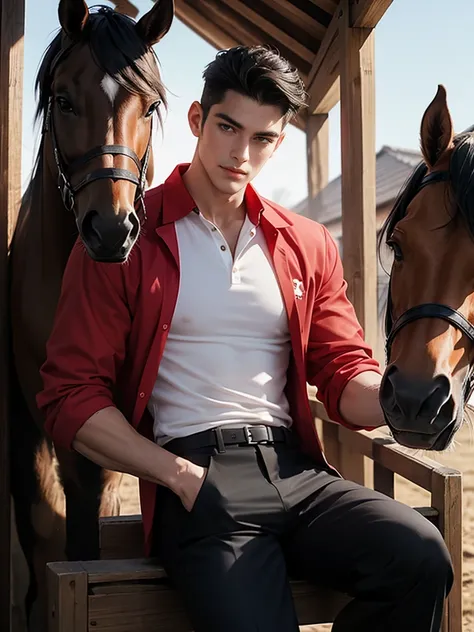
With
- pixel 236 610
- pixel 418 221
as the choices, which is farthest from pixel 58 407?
pixel 418 221

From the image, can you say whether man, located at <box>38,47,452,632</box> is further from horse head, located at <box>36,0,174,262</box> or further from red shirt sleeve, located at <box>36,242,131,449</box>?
horse head, located at <box>36,0,174,262</box>

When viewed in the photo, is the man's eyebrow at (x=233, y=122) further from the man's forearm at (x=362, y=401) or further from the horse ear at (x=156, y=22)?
the man's forearm at (x=362, y=401)

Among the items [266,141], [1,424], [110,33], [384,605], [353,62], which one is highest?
[353,62]

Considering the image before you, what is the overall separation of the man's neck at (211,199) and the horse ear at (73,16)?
0.57 meters

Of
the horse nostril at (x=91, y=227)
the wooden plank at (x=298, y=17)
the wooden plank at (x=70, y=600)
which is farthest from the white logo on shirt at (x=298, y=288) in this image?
the wooden plank at (x=298, y=17)

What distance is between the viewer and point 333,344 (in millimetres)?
2316

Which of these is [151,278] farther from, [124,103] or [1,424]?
[1,424]

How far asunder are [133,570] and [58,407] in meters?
0.43

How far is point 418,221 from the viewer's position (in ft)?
5.81

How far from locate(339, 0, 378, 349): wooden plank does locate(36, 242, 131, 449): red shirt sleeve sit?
5.23 feet

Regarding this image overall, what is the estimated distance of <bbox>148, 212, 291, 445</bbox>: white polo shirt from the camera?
2.05 m

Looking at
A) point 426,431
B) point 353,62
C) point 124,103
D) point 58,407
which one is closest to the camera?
point 426,431

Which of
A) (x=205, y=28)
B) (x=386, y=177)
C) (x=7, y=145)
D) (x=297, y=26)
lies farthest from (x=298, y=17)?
(x=386, y=177)

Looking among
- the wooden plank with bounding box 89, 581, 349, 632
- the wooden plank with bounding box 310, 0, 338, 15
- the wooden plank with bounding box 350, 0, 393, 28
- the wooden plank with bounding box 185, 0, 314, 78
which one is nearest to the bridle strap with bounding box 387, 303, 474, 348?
the wooden plank with bounding box 89, 581, 349, 632
